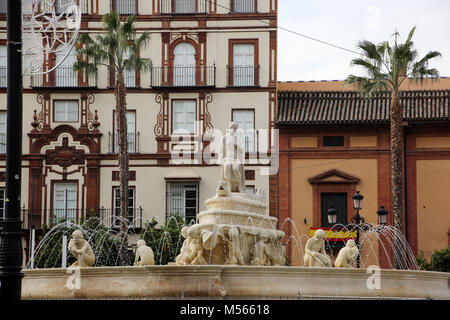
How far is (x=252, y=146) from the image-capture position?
43.6m

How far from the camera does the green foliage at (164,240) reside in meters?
37.7

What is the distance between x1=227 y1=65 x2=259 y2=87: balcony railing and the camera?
44062 millimetres

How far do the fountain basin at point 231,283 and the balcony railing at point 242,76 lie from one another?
83.4 ft

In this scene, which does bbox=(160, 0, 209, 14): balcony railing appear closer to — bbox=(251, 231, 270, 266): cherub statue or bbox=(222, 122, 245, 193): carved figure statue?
bbox=(222, 122, 245, 193): carved figure statue

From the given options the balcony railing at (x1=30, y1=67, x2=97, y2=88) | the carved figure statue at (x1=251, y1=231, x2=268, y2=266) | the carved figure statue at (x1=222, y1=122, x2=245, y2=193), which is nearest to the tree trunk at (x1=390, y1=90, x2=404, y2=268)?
the carved figure statue at (x1=222, y1=122, x2=245, y2=193)

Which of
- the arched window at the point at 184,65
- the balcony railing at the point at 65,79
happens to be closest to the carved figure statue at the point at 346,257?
the arched window at the point at 184,65

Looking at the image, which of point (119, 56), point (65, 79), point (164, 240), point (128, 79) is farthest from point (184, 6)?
point (164, 240)

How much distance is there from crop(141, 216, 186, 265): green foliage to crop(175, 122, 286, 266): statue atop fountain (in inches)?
513

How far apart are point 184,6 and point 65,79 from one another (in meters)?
6.30

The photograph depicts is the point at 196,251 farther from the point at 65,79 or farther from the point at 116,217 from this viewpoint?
the point at 65,79

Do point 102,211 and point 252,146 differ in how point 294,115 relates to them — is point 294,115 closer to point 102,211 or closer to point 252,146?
point 252,146

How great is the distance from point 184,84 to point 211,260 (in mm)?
22997
